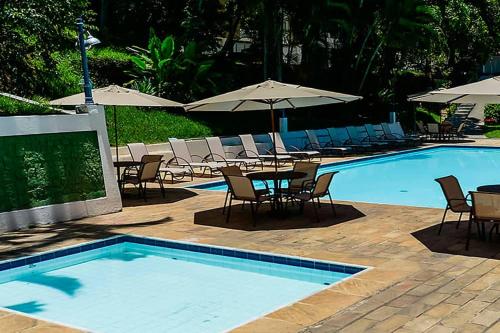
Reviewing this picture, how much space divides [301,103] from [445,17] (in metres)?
21.5

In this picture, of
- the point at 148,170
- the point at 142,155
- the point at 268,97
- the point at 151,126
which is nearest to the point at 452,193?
the point at 268,97

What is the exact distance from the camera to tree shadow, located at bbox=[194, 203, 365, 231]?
31.7 ft

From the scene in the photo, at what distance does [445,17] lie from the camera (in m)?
30.9

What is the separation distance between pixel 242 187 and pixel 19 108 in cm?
617

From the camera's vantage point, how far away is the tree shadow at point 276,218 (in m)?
9.67

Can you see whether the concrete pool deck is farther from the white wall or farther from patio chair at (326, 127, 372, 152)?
patio chair at (326, 127, 372, 152)

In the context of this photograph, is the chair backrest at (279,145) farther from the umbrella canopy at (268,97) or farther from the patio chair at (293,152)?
the umbrella canopy at (268,97)

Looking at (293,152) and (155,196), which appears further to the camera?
(293,152)

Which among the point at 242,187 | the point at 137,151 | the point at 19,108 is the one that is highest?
the point at 19,108

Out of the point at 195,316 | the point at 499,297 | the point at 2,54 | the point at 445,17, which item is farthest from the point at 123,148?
the point at 445,17

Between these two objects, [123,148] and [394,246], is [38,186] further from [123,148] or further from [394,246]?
[123,148]

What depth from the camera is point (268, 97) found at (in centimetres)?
973

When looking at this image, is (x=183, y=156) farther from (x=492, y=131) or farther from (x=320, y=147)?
(x=492, y=131)

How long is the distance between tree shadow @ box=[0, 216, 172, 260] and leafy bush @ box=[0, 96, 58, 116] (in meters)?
3.42
